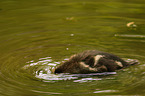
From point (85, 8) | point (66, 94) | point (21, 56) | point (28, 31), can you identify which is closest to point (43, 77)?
point (66, 94)

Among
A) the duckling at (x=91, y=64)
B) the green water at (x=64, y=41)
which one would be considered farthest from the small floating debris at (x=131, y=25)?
the duckling at (x=91, y=64)

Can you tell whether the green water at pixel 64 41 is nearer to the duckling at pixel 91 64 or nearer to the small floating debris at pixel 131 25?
the small floating debris at pixel 131 25

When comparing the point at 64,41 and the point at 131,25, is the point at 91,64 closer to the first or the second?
the point at 64,41

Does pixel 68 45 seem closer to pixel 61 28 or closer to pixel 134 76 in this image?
→ pixel 61 28

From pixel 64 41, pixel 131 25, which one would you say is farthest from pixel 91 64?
pixel 131 25

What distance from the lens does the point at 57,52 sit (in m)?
7.85

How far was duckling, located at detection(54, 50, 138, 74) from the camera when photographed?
6625mm

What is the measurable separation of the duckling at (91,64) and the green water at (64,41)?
0.77ft

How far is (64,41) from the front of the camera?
8.77 meters

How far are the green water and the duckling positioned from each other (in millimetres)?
234

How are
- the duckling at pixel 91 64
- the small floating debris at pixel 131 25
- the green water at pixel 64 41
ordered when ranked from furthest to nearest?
1. the small floating debris at pixel 131 25
2. the duckling at pixel 91 64
3. the green water at pixel 64 41

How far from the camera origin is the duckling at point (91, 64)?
6.62m

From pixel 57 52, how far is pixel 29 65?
1032 mm

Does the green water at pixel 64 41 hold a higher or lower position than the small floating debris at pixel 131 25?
lower
